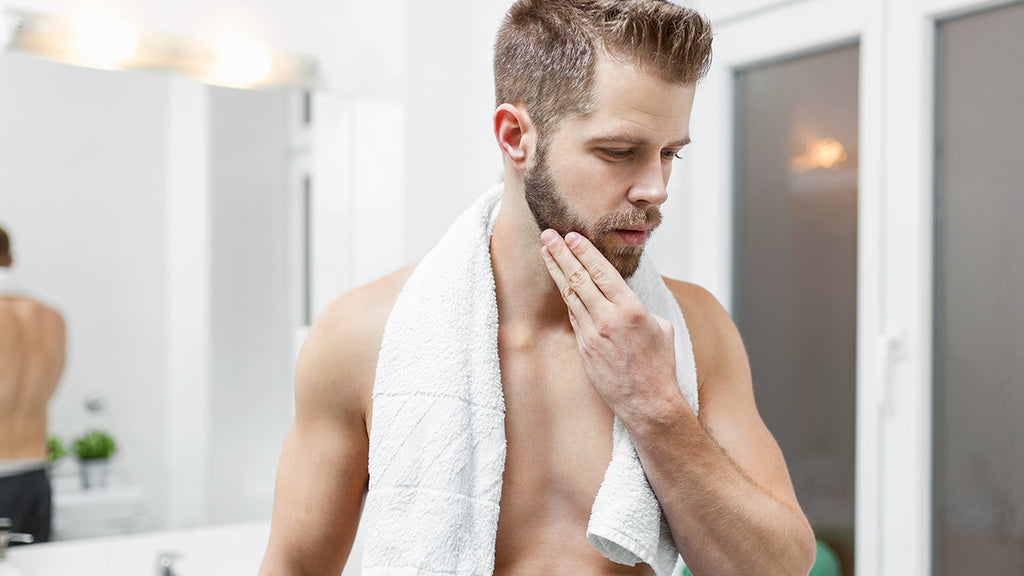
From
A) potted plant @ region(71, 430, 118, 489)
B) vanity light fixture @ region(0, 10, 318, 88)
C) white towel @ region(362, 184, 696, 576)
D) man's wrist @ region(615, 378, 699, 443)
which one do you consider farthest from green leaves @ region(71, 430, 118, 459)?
man's wrist @ region(615, 378, 699, 443)

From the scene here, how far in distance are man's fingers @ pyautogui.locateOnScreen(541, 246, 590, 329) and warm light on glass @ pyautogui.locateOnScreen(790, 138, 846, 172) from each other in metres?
1.11

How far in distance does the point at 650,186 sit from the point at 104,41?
4.53 feet

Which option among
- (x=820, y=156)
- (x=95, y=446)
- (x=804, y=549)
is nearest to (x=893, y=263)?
(x=820, y=156)

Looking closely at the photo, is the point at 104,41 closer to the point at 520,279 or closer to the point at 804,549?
the point at 520,279

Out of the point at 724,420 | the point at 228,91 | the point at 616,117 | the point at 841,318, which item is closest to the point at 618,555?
the point at 724,420

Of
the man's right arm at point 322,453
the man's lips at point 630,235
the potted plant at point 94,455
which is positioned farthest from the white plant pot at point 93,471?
the man's lips at point 630,235

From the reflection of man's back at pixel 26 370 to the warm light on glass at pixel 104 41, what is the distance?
1.70 feet

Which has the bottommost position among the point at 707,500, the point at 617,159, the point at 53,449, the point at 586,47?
the point at 53,449

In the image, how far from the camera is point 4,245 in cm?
165

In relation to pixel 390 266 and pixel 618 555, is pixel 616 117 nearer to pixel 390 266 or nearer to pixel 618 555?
pixel 618 555

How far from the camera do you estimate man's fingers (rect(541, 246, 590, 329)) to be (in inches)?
35.9

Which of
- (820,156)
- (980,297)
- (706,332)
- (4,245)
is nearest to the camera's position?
(706,332)

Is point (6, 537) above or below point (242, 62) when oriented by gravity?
below

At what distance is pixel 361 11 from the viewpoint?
2062 millimetres
